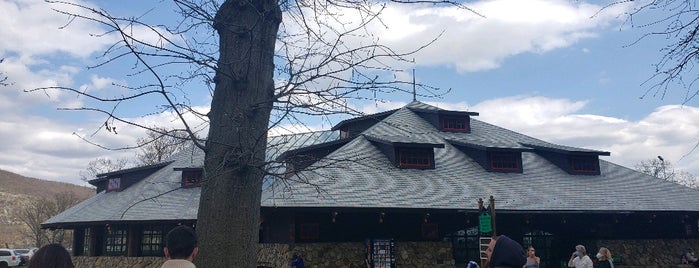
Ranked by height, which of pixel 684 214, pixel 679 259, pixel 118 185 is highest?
pixel 118 185

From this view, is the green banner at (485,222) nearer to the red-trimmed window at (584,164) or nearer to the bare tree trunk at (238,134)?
the bare tree trunk at (238,134)

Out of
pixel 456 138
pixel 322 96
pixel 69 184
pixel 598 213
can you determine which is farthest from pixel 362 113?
pixel 69 184

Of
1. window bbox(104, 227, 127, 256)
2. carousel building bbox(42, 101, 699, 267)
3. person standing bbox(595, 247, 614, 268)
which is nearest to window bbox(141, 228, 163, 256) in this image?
carousel building bbox(42, 101, 699, 267)

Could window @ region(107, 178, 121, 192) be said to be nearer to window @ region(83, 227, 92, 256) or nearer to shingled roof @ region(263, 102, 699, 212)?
window @ region(83, 227, 92, 256)

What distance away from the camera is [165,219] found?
19.1 meters

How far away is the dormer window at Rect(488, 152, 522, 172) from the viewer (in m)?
22.5

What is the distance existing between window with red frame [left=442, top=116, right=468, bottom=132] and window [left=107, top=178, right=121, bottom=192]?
15.5 m

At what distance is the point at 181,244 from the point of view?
3871mm

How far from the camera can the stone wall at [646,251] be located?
2068 centimetres

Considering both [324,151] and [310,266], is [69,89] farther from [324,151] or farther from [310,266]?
[324,151]

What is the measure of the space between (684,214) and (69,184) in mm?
105415

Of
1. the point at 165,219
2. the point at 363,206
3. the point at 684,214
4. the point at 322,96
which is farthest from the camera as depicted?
the point at 684,214

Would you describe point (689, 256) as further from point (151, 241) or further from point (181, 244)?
point (181, 244)

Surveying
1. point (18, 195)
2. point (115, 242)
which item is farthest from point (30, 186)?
point (115, 242)
